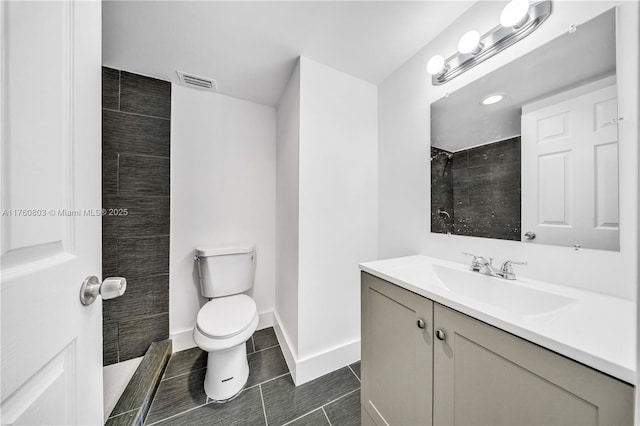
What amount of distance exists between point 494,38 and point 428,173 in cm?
68

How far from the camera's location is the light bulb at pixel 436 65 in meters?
1.21

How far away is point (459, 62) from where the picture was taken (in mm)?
1149

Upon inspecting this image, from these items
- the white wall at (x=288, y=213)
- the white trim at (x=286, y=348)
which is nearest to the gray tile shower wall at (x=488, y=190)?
the white wall at (x=288, y=213)

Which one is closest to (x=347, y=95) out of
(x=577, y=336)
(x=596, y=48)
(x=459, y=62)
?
(x=459, y=62)

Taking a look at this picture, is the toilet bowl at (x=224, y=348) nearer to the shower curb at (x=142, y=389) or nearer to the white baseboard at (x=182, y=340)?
the shower curb at (x=142, y=389)

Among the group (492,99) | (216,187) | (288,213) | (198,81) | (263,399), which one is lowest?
(263,399)

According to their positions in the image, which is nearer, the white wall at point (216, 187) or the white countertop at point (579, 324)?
the white countertop at point (579, 324)

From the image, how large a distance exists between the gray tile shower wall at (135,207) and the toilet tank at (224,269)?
1.00 ft

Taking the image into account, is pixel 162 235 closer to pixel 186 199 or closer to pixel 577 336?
pixel 186 199

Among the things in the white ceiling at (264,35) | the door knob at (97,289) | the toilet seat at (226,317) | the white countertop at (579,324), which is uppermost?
the white ceiling at (264,35)

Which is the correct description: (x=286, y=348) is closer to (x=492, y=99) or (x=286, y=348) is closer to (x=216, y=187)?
(x=216, y=187)

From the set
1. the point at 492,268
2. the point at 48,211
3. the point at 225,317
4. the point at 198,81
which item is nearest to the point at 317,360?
the point at 225,317

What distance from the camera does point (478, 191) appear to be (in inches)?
44.0

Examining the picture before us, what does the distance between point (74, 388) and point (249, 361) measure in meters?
1.40
